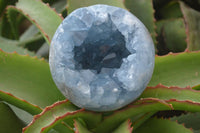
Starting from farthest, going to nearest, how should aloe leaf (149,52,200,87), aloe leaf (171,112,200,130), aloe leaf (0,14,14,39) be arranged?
aloe leaf (0,14,14,39)
aloe leaf (171,112,200,130)
aloe leaf (149,52,200,87)

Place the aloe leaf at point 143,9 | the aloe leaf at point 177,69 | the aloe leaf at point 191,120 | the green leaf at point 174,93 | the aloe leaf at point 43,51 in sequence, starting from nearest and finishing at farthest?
the green leaf at point 174,93
the aloe leaf at point 177,69
the aloe leaf at point 191,120
the aloe leaf at point 143,9
the aloe leaf at point 43,51

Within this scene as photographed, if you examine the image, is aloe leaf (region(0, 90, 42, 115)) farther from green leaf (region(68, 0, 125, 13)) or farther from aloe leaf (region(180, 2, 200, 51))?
aloe leaf (region(180, 2, 200, 51))

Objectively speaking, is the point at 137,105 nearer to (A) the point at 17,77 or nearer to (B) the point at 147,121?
(B) the point at 147,121

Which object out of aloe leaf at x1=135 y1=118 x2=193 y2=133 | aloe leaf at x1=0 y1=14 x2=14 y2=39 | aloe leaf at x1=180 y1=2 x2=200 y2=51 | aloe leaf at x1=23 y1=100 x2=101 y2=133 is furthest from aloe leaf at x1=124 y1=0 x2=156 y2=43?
aloe leaf at x1=0 y1=14 x2=14 y2=39

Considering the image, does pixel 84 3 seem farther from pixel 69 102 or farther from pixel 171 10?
pixel 171 10

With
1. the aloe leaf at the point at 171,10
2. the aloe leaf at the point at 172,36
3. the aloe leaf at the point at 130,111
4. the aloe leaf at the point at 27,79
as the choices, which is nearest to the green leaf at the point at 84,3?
the aloe leaf at the point at 27,79

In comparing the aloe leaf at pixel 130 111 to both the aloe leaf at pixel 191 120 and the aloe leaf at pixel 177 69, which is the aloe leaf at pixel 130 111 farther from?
the aloe leaf at pixel 191 120
